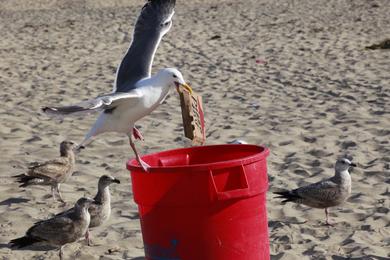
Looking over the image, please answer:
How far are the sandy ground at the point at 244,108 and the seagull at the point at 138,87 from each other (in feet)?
3.98

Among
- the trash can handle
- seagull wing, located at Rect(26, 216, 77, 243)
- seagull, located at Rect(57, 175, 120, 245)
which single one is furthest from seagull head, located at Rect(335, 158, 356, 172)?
the trash can handle

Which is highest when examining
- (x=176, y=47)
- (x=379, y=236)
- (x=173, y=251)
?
(x=176, y=47)

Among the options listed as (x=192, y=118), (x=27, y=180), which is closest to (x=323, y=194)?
(x=192, y=118)

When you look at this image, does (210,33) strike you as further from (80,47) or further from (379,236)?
(379,236)

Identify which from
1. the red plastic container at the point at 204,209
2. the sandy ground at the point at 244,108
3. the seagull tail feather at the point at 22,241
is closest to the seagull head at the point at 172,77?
the red plastic container at the point at 204,209

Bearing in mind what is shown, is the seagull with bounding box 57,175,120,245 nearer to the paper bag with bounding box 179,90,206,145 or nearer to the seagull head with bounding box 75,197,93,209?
the seagull head with bounding box 75,197,93,209

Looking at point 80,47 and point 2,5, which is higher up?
point 2,5

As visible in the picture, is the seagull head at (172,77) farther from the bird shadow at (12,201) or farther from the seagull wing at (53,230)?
the bird shadow at (12,201)

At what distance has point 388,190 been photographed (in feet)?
23.4

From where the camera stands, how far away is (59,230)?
18.9 ft

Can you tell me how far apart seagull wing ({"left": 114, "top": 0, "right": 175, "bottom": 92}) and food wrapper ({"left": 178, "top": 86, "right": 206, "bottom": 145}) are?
22.3 inches

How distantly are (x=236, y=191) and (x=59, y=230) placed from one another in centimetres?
207

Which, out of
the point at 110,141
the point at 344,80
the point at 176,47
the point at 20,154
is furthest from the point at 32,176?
the point at 176,47

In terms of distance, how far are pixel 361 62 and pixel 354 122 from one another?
5290mm
